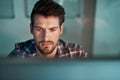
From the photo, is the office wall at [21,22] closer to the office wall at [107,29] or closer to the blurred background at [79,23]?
the blurred background at [79,23]

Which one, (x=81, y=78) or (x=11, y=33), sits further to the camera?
(x=81, y=78)

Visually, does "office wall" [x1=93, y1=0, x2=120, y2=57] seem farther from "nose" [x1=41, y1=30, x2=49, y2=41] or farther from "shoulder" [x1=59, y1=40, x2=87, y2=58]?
"nose" [x1=41, y1=30, x2=49, y2=41]

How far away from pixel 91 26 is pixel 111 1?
0.52ft

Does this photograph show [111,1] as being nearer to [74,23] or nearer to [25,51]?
[74,23]

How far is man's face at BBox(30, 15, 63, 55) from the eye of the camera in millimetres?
1019

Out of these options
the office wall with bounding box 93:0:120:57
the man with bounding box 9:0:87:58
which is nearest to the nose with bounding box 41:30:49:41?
the man with bounding box 9:0:87:58

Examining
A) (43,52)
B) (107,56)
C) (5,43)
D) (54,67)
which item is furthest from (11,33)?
(107,56)

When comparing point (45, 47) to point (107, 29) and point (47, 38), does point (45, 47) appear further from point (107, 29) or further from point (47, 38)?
point (107, 29)

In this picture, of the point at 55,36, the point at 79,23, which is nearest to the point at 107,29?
the point at 79,23

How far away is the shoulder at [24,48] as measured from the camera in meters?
1.05

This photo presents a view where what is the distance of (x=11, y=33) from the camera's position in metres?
1.03

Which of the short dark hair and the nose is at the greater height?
the short dark hair

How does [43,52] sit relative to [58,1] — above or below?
below

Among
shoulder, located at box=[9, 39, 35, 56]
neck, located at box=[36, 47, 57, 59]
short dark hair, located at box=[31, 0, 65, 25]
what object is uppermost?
short dark hair, located at box=[31, 0, 65, 25]
